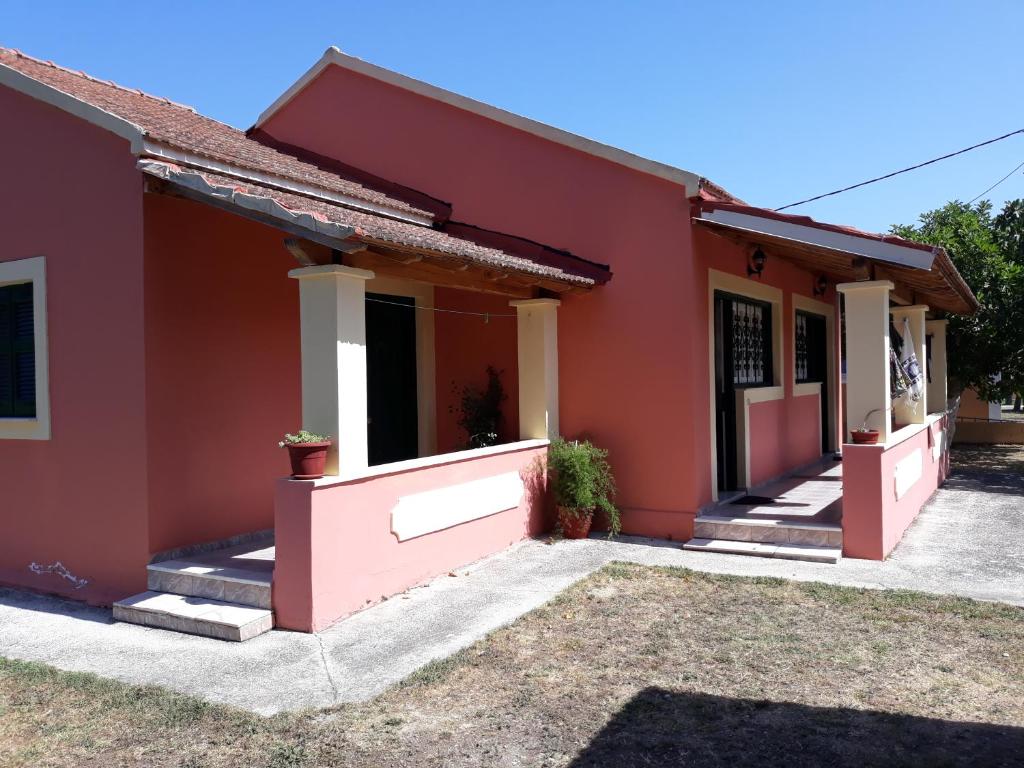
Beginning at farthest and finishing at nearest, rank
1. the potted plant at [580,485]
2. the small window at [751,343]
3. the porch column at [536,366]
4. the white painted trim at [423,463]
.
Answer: the small window at [751,343] < the porch column at [536,366] < the potted plant at [580,485] < the white painted trim at [423,463]

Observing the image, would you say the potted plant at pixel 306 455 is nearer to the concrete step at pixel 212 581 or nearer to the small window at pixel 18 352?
the concrete step at pixel 212 581

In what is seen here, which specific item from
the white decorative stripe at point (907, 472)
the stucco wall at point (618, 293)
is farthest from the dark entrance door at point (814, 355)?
the stucco wall at point (618, 293)

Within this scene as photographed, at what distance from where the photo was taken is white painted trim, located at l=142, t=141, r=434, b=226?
6.16 metres

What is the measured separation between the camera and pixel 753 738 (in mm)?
3766

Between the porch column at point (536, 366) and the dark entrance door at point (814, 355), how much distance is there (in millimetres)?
4978

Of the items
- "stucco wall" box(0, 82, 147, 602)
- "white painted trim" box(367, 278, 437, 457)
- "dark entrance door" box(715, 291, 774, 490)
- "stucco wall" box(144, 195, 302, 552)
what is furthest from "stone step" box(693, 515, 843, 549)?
"stucco wall" box(0, 82, 147, 602)

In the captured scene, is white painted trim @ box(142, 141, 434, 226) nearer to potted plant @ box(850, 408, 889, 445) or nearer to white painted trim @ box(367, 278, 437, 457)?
white painted trim @ box(367, 278, 437, 457)

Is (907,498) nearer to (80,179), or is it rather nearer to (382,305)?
(382,305)

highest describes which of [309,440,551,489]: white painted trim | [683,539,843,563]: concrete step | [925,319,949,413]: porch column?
[925,319,949,413]: porch column

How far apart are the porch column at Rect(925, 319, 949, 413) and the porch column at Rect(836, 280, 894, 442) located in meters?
6.74

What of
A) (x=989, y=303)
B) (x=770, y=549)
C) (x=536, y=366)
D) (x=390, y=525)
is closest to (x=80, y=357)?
(x=390, y=525)

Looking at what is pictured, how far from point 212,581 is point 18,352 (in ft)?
9.01

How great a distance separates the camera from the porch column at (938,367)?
517 inches

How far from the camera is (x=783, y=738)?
376 cm
